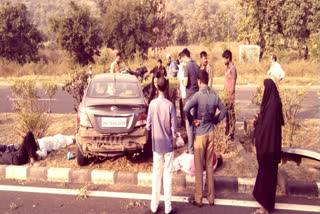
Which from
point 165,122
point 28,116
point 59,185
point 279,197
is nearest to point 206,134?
point 165,122

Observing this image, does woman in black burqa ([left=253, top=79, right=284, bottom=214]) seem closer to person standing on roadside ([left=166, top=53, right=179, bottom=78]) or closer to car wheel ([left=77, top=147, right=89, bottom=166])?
car wheel ([left=77, top=147, right=89, bottom=166])

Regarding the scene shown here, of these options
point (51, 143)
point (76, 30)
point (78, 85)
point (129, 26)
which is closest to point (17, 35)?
point (76, 30)

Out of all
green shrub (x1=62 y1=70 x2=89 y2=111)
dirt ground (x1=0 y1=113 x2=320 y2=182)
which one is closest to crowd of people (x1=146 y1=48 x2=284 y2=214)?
dirt ground (x1=0 y1=113 x2=320 y2=182)

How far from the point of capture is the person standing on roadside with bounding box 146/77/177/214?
4324mm

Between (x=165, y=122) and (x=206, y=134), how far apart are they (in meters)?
0.66

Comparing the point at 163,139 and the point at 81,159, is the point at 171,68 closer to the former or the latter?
the point at 81,159

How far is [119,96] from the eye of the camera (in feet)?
20.4

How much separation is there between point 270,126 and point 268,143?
0.23 meters

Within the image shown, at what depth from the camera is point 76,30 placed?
23.6 metres

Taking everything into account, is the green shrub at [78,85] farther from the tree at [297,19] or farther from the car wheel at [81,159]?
the tree at [297,19]

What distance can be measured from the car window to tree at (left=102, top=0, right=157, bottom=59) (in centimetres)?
1847

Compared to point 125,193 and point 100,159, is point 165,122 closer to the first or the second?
point 125,193

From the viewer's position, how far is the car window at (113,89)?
6.22 meters

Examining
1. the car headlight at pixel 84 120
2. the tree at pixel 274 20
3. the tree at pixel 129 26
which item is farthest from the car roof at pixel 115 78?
the tree at pixel 274 20
